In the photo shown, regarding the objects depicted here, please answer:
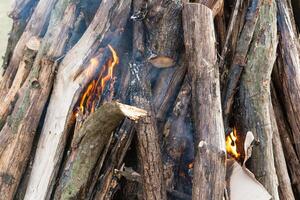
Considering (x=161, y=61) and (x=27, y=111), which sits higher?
(x=161, y=61)

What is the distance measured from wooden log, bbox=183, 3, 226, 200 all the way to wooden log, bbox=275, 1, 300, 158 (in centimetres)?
92

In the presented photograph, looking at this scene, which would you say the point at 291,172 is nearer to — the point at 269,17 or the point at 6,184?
the point at 269,17

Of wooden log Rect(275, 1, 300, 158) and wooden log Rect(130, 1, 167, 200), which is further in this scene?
wooden log Rect(275, 1, 300, 158)

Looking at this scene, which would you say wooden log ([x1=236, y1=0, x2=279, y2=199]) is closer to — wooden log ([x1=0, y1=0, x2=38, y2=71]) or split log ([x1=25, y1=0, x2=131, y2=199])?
split log ([x1=25, y1=0, x2=131, y2=199])

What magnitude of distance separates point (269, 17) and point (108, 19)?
140 centimetres

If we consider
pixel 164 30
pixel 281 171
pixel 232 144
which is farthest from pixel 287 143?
pixel 164 30

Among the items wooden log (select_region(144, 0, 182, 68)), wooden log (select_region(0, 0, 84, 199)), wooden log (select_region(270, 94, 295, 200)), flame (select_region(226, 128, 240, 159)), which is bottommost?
wooden log (select_region(270, 94, 295, 200))

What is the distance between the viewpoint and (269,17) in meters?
3.49

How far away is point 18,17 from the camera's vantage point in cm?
436

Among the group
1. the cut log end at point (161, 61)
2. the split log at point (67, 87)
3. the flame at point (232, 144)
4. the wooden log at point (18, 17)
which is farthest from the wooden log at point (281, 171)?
the wooden log at point (18, 17)

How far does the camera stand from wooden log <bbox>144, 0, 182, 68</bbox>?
310cm

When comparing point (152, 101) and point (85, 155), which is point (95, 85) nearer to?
point (152, 101)

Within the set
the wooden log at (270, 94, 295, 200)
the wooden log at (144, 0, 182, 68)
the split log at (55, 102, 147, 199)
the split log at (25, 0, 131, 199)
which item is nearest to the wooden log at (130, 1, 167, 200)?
the split log at (55, 102, 147, 199)

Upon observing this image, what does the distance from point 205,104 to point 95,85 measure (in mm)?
958
